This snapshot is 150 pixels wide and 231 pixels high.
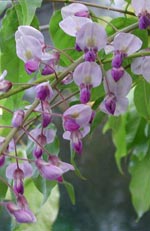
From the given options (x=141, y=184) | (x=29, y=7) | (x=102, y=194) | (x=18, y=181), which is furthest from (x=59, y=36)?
(x=102, y=194)

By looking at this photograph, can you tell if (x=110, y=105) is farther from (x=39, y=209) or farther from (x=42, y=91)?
(x=39, y=209)

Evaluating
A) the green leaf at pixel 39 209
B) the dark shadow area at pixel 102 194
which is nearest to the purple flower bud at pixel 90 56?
the green leaf at pixel 39 209

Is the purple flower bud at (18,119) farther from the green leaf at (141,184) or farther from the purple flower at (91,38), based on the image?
the green leaf at (141,184)

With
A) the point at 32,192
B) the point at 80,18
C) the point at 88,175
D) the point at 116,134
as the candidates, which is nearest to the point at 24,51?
the point at 80,18

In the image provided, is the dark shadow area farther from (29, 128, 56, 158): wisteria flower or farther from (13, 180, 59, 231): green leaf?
(29, 128, 56, 158): wisteria flower

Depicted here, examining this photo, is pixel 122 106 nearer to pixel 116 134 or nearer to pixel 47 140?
pixel 47 140

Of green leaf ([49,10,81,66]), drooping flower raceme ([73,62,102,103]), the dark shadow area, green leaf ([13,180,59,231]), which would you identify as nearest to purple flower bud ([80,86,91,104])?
drooping flower raceme ([73,62,102,103])
